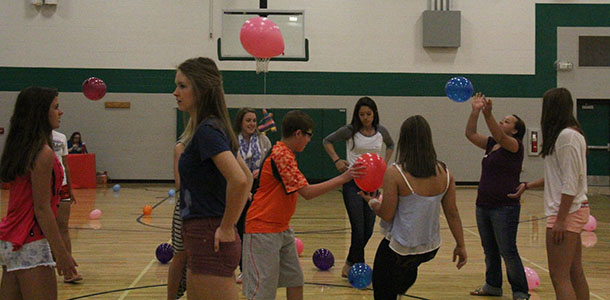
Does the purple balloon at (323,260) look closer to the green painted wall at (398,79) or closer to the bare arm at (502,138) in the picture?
the bare arm at (502,138)

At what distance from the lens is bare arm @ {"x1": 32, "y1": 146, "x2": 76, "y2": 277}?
A: 2.91 m

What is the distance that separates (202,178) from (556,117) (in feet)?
7.83

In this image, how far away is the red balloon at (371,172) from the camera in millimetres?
4016

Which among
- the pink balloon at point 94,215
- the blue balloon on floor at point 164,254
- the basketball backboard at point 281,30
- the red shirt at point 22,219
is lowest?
the pink balloon at point 94,215

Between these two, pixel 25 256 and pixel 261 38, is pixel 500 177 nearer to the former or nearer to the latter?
pixel 25 256

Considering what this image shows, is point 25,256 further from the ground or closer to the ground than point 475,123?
closer to the ground

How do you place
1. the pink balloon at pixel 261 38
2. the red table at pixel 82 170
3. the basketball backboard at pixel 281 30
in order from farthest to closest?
1. the red table at pixel 82 170
2. the basketball backboard at pixel 281 30
3. the pink balloon at pixel 261 38

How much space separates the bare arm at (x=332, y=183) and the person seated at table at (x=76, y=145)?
14.0m

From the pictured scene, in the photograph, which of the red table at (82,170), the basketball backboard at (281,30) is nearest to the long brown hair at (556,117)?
the basketball backboard at (281,30)

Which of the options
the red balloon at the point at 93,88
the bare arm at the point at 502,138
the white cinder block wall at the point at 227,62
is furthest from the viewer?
the white cinder block wall at the point at 227,62

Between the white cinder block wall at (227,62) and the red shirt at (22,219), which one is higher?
the white cinder block wall at (227,62)

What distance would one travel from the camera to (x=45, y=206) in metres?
2.93

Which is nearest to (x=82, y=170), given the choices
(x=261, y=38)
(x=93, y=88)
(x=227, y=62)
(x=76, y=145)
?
(x=76, y=145)

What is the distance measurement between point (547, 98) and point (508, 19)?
1476 centimetres
